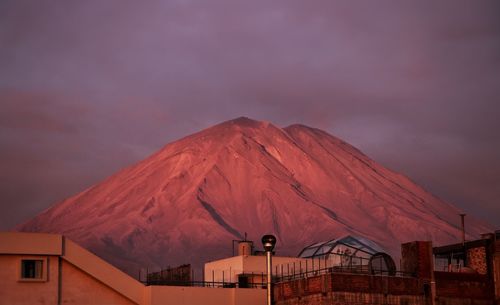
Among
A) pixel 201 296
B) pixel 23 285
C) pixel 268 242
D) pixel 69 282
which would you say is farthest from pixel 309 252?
pixel 268 242

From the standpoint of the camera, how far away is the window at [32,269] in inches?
2152

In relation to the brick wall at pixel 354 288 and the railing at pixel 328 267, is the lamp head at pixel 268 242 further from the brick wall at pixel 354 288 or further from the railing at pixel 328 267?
the railing at pixel 328 267

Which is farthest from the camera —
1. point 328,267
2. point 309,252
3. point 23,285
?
point 309,252

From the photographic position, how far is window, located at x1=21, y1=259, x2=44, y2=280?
54.7m

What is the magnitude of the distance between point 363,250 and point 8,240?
31.4 metres

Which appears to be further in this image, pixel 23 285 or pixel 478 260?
pixel 478 260

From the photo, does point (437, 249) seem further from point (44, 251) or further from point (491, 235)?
point (44, 251)

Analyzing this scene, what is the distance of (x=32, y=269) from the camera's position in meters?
55.0

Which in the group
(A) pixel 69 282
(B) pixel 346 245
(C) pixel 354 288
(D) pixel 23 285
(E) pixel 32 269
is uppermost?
(B) pixel 346 245

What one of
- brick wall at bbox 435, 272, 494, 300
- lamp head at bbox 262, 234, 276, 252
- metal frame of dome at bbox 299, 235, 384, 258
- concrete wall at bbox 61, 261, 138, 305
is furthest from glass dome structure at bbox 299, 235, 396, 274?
lamp head at bbox 262, 234, 276, 252

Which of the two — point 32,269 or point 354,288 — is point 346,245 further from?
point 32,269

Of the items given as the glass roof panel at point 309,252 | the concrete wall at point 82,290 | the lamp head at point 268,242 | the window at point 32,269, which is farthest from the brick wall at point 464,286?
the lamp head at point 268,242

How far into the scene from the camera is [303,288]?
58.8m

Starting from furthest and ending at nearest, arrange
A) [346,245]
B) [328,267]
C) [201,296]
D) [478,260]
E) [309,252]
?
[309,252] → [346,245] → [328,267] → [478,260] → [201,296]
